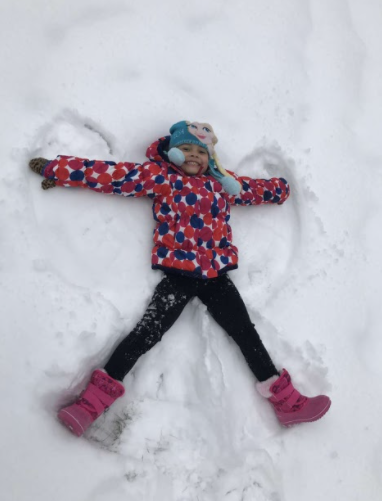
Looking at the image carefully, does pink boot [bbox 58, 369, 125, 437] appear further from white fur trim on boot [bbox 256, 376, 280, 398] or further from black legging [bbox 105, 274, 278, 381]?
white fur trim on boot [bbox 256, 376, 280, 398]

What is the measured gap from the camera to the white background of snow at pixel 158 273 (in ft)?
5.63

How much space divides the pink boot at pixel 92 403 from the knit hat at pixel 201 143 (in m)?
0.96

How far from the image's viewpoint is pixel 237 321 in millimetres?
1929

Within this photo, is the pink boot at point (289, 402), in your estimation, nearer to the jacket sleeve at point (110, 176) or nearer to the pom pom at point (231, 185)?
the pom pom at point (231, 185)

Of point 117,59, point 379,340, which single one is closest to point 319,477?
point 379,340

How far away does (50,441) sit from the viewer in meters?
1.62

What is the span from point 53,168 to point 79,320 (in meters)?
0.64

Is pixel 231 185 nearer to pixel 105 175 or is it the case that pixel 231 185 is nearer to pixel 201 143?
pixel 201 143

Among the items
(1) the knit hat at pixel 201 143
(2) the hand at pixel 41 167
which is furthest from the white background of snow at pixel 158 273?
(1) the knit hat at pixel 201 143

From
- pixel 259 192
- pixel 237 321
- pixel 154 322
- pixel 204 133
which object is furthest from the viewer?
pixel 259 192

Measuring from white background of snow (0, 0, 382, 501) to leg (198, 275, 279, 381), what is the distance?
0.08 metres

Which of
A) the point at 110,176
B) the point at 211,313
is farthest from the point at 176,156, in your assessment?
the point at 211,313

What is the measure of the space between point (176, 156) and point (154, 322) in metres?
0.73

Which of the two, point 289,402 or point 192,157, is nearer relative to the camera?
point 289,402
